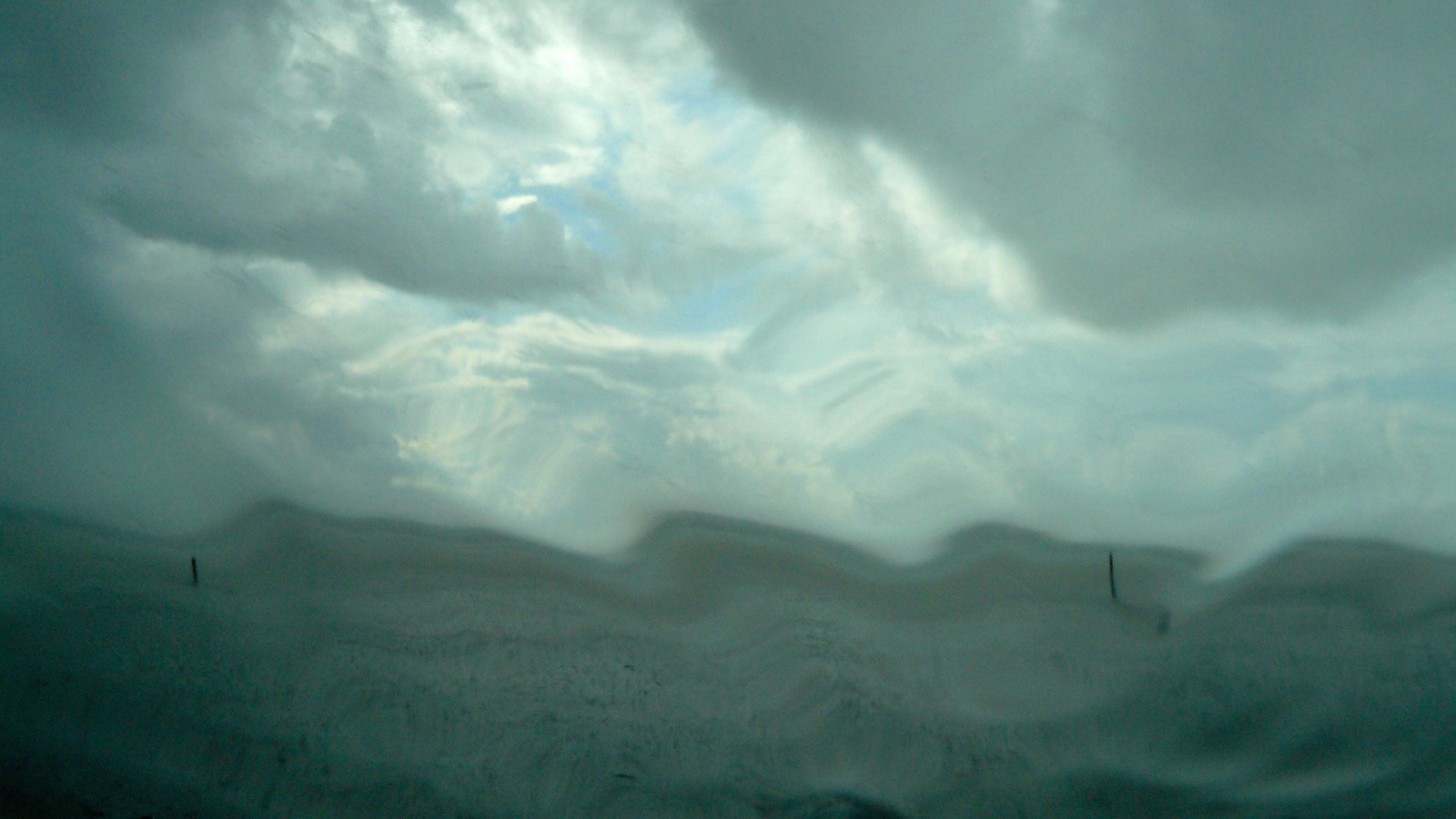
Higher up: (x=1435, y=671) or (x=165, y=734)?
(x=1435, y=671)

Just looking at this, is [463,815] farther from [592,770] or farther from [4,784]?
[4,784]

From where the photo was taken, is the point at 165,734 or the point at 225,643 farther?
the point at 225,643

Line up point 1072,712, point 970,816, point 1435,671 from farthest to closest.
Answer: point 1435,671 < point 1072,712 < point 970,816

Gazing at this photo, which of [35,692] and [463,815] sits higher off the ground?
[35,692]

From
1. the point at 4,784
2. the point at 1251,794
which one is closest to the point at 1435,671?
the point at 1251,794

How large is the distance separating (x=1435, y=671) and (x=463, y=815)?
1944 inches

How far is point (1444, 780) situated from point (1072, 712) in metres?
18.6

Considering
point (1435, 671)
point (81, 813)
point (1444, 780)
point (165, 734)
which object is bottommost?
point (81, 813)

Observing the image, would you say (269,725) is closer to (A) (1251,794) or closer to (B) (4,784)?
(B) (4,784)

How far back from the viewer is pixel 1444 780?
37469 mm

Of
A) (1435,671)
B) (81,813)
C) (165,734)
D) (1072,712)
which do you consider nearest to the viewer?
(81,813)

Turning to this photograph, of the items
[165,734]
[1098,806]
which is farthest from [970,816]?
[165,734]

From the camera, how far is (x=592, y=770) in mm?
31797

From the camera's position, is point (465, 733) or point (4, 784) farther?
point (465, 733)
